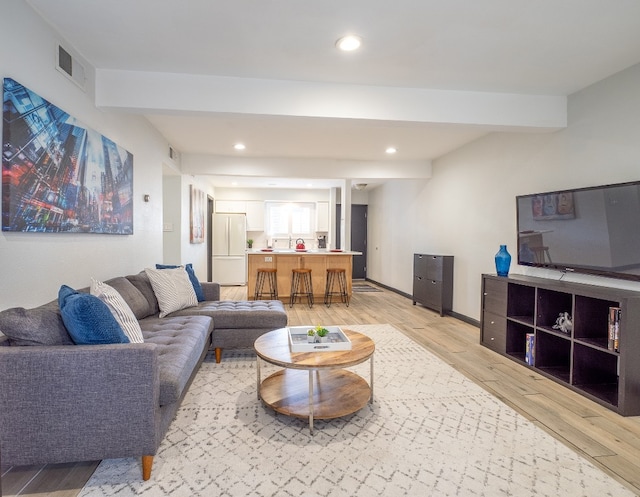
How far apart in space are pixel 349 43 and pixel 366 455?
2601 millimetres

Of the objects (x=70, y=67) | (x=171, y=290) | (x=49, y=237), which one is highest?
(x=70, y=67)

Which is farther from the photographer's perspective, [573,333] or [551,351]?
[551,351]

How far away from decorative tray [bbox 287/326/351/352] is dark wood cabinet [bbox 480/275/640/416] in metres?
1.85

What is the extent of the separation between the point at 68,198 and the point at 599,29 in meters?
3.66

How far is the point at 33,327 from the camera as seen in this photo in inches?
66.2

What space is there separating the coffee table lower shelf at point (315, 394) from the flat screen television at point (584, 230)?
216 cm

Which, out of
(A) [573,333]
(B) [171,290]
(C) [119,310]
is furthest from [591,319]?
(B) [171,290]

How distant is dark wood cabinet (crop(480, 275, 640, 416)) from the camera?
8.01ft

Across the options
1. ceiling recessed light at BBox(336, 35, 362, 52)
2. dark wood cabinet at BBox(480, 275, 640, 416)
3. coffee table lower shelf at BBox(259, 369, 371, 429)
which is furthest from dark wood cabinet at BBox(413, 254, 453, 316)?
ceiling recessed light at BBox(336, 35, 362, 52)

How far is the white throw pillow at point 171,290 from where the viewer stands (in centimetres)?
327

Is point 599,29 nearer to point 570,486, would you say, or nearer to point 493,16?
point 493,16

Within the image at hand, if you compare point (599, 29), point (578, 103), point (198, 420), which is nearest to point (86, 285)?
point (198, 420)

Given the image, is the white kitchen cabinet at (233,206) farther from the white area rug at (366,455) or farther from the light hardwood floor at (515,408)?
the white area rug at (366,455)

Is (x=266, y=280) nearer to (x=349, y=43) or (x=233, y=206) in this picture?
(x=233, y=206)
